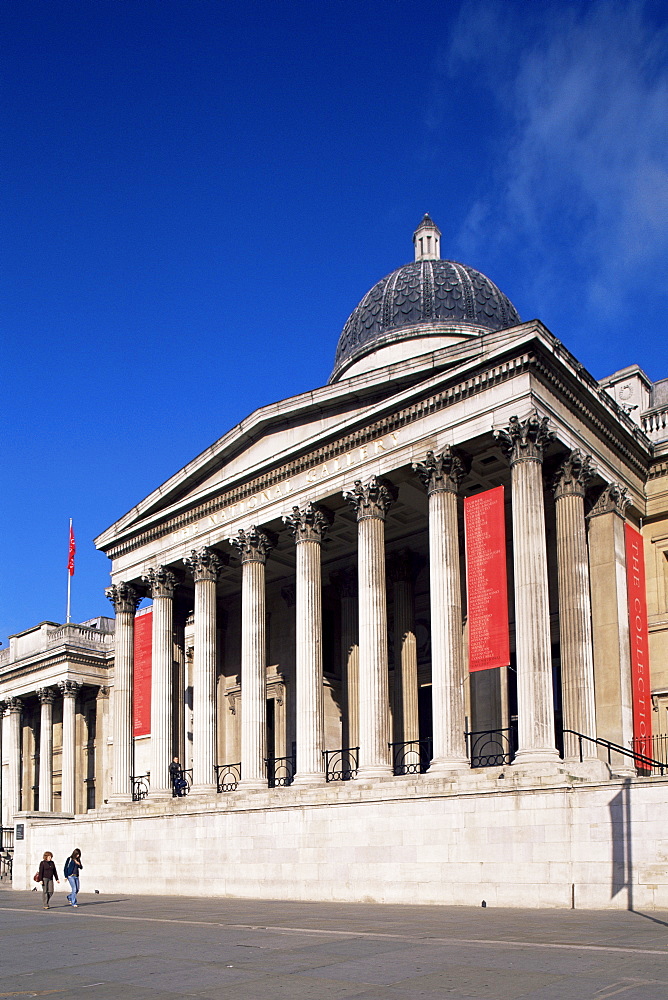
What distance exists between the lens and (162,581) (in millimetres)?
39750

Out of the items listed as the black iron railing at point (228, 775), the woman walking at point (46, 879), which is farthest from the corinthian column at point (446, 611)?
the black iron railing at point (228, 775)

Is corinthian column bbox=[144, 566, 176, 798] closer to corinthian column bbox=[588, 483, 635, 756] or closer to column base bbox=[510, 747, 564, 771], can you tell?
corinthian column bbox=[588, 483, 635, 756]

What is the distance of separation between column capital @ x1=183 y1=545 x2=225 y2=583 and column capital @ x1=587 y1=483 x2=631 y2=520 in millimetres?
14220

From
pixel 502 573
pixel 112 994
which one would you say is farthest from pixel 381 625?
pixel 112 994

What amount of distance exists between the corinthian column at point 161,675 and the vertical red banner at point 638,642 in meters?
17.4

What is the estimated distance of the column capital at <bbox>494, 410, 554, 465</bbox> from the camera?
26.9m

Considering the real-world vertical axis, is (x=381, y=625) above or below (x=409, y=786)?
above

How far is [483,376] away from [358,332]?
52.2 ft

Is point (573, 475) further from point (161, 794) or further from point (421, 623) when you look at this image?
point (161, 794)

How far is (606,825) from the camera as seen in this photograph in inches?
848

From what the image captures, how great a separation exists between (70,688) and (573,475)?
136 feet

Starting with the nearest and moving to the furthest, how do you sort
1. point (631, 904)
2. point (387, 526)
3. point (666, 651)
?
point (631, 904) < point (666, 651) < point (387, 526)

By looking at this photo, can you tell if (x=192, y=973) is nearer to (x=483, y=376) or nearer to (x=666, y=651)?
(x=483, y=376)

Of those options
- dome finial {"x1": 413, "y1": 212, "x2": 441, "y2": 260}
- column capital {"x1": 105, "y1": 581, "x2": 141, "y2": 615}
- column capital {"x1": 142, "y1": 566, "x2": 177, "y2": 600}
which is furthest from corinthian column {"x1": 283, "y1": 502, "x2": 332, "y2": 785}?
dome finial {"x1": 413, "y1": 212, "x2": 441, "y2": 260}
